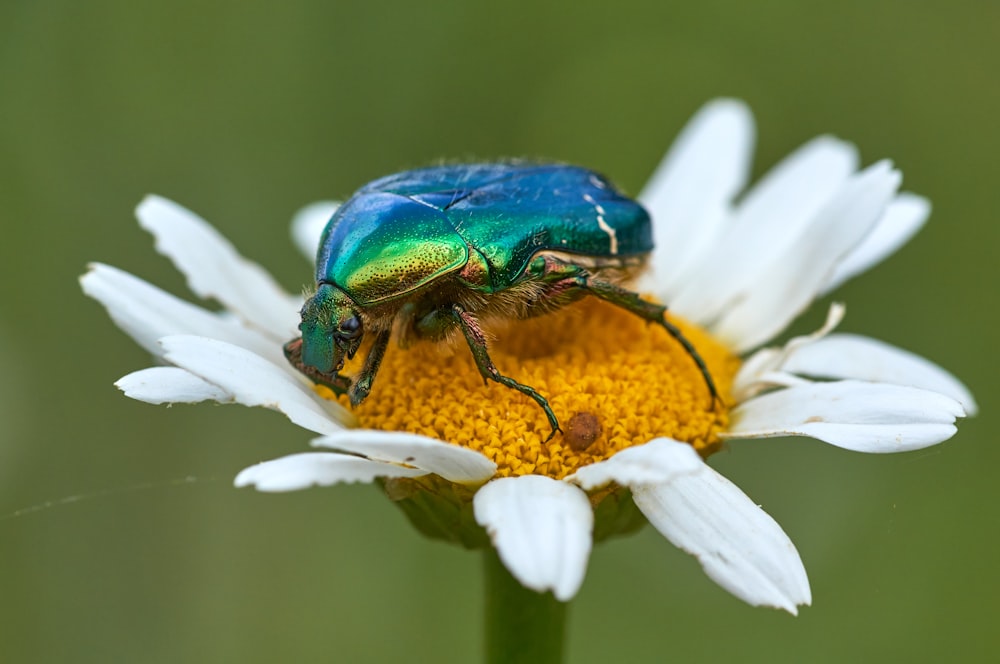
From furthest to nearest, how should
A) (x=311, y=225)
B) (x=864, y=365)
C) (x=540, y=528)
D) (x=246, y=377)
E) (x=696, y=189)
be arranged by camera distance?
(x=311, y=225), (x=696, y=189), (x=864, y=365), (x=246, y=377), (x=540, y=528)

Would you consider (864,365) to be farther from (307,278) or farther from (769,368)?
(307,278)

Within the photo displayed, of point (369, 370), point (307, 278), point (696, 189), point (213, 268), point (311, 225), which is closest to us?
point (369, 370)

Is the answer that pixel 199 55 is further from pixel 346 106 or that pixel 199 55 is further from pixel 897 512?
pixel 897 512

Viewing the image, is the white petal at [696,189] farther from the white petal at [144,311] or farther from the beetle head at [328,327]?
the white petal at [144,311]

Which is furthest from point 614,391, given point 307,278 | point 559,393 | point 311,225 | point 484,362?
point 307,278

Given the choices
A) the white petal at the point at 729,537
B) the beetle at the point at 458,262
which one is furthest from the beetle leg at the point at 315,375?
the white petal at the point at 729,537

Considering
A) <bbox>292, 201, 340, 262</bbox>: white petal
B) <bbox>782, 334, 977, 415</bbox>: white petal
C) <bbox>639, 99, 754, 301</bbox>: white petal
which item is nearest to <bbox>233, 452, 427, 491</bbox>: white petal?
<bbox>782, 334, 977, 415</bbox>: white petal
